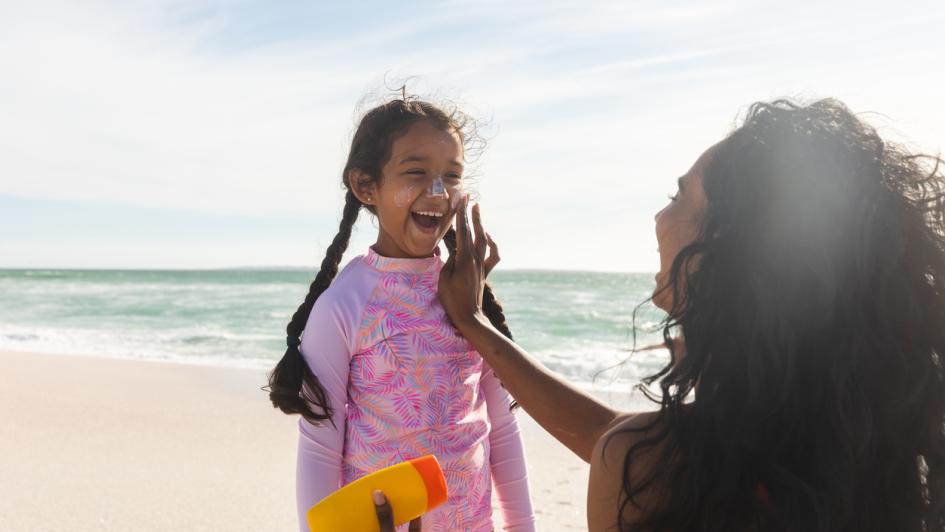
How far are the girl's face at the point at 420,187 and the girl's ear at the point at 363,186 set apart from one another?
0.07 metres

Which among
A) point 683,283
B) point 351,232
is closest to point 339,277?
point 351,232

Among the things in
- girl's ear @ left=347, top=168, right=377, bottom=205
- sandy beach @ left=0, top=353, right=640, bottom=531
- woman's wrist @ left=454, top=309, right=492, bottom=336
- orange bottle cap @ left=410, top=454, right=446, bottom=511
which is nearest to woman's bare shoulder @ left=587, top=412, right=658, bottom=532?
orange bottle cap @ left=410, top=454, right=446, bottom=511

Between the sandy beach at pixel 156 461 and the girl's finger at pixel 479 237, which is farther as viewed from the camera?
the sandy beach at pixel 156 461

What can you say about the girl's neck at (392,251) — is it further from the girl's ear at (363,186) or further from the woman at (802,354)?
the woman at (802,354)

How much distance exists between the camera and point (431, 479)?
5.76ft

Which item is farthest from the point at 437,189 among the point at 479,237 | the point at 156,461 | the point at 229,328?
the point at 229,328

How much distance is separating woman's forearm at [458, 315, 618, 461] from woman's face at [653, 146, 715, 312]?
51cm

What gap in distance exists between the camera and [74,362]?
11320 millimetres

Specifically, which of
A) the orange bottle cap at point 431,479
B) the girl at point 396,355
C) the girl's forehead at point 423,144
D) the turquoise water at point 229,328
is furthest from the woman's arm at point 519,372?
the turquoise water at point 229,328

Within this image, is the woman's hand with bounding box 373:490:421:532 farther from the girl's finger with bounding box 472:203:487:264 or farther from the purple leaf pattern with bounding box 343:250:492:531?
the girl's finger with bounding box 472:203:487:264

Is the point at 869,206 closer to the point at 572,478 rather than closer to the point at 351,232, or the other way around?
the point at 351,232

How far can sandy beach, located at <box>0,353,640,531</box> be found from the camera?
16.4 ft

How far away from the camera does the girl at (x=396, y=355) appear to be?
7.39 feet

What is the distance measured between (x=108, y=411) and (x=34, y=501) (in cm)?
285
